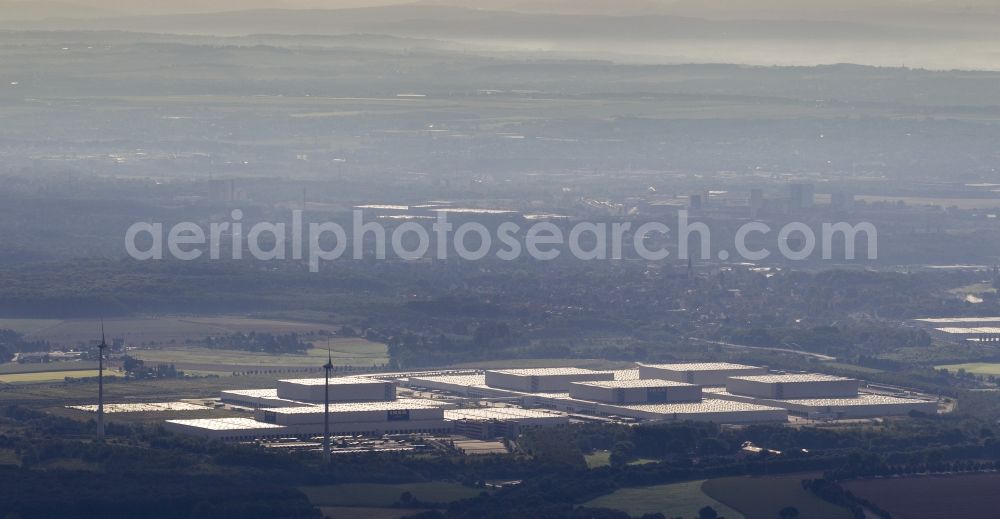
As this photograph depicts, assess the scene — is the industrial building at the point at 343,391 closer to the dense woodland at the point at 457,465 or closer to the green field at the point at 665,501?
the dense woodland at the point at 457,465

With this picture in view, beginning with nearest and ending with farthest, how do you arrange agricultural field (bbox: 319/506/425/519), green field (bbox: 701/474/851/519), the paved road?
1. agricultural field (bbox: 319/506/425/519)
2. green field (bbox: 701/474/851/519)
3. the paved road

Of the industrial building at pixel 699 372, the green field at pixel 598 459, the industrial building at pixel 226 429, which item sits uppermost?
the industrial building at pixel 699 372

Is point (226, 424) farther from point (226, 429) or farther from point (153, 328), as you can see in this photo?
point (153, 328)

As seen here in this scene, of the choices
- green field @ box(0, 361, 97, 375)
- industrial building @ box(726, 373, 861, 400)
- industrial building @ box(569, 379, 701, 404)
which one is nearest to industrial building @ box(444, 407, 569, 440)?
industrial building @ box(569, 379, 701, 404)

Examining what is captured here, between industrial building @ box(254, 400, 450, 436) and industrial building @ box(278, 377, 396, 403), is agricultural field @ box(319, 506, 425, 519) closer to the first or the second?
industrial building @ box(254, 400, 450, 436)

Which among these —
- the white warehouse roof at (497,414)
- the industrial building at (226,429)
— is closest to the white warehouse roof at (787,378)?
the white warehouse roof at (497,414)

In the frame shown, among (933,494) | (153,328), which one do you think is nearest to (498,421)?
(933,494)
